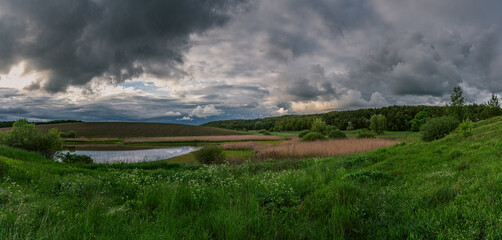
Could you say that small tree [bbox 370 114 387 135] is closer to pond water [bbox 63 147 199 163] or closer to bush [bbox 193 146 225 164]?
pond water [bbox 63 147 199 163]

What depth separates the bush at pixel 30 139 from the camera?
20.8 m

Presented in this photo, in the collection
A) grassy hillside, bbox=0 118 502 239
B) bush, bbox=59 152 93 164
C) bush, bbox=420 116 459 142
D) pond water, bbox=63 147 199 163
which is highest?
bush, bbox=420 116 459 142

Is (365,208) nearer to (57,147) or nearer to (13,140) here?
(57,147)

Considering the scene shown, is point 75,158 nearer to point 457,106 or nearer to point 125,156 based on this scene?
point 125,156

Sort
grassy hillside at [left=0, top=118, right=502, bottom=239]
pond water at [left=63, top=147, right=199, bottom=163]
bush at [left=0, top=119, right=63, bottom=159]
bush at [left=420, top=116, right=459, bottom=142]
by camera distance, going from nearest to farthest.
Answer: grassy hillside at [left=0, top=118, right=502, bottom=239] < bush at [left=420, top=116, right=459, bottom=142] < bush at [left=0, top=119, right=63, bottom=159] < pond water at [left=63, top=147, right=199, bottom=163]

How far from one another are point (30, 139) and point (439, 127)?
3976 cm

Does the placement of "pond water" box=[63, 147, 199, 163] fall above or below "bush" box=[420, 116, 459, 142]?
below

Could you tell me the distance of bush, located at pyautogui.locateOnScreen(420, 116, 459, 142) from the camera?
66.5 ft

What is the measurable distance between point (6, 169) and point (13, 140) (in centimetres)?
1570

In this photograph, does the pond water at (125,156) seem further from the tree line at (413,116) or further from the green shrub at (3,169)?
the tree line at (413,116)

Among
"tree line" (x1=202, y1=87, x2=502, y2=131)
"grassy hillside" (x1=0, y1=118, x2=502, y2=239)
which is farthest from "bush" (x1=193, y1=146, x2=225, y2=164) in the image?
"tree line" (x1=202, y1=87, x2=502, y2=131)

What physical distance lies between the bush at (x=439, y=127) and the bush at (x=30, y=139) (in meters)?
37.3

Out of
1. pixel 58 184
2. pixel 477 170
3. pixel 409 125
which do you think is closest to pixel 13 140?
pixel 58 184

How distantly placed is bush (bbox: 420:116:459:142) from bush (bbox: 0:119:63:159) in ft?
122
